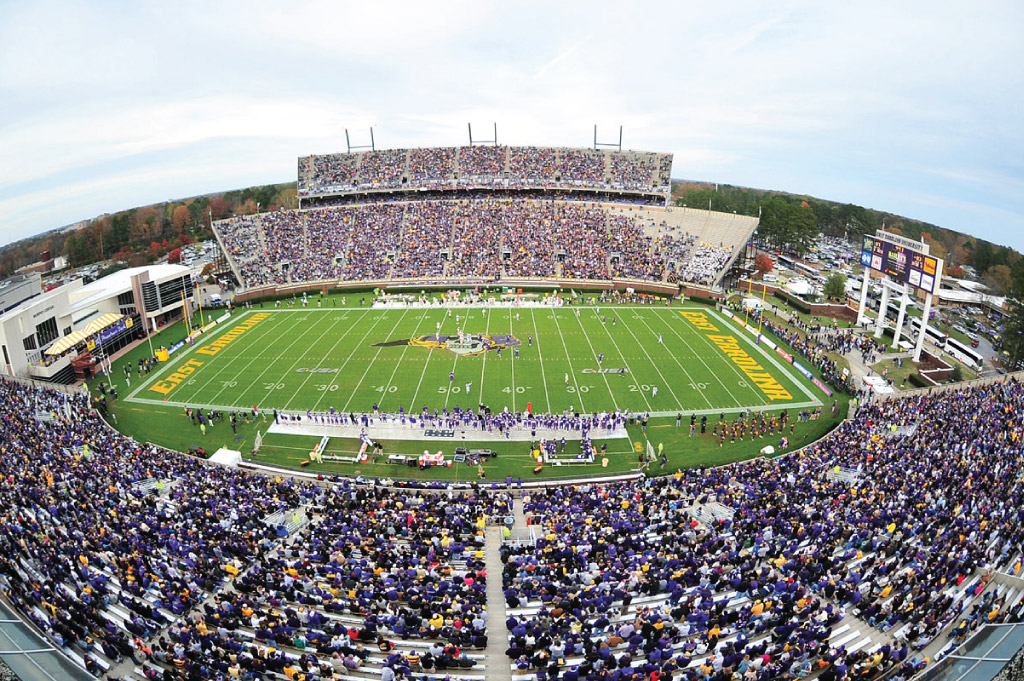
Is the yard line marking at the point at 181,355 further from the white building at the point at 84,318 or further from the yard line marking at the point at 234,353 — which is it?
the white building at the point at 84,318

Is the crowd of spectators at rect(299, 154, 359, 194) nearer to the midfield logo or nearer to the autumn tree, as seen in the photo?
the midfield logo

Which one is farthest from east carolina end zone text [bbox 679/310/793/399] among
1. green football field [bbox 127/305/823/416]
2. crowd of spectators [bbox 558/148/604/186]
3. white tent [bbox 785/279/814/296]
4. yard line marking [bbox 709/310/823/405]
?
crowd of spectators [bbox 558/148/604/186]

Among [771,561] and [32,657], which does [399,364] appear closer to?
[771,561]

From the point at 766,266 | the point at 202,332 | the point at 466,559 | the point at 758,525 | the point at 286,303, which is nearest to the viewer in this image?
the point at 466,559

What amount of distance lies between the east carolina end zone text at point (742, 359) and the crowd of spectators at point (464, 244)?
9251mm

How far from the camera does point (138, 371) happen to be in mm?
37812

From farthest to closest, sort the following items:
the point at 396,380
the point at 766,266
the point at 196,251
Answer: the point at 196,251, the point at 766,266, the point at 396,380

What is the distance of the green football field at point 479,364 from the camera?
3291 centimetres

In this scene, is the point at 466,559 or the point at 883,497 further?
the point at 883,497

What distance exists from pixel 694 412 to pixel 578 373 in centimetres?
742

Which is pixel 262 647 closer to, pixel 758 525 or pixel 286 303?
pixel 758 525

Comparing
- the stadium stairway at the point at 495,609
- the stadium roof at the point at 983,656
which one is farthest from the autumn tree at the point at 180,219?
the stadium roof at the point at 983,656

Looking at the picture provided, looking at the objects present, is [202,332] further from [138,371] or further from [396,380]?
[396,380]

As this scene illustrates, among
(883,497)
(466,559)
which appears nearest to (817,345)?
(883,497)
